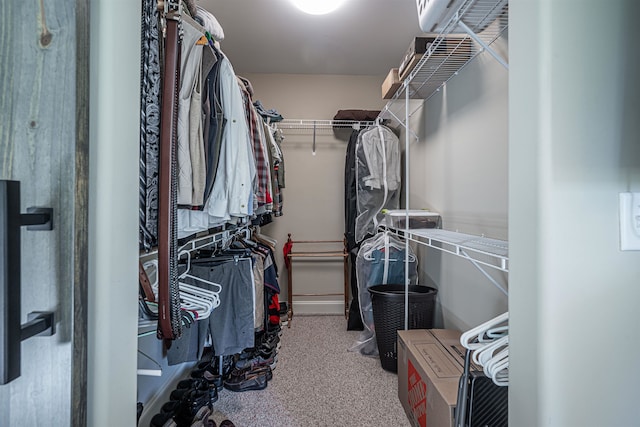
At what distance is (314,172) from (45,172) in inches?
114

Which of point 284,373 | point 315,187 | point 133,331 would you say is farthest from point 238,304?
point 315,187

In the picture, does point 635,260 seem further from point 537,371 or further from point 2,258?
point 2,258

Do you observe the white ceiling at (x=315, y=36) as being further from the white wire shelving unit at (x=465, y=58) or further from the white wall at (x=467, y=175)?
the white wall at (x=467, y=175)

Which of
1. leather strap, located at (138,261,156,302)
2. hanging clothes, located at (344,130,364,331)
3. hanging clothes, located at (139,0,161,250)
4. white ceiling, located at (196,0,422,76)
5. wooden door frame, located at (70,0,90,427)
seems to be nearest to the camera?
wooden door frame, located at (70,0,90,427)

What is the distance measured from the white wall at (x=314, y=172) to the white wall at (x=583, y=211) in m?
2.77

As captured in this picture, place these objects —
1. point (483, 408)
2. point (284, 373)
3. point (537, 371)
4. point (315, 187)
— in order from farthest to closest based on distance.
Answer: point (315, 187) → point (284, 373) → point (483, 408) → point (537, 371)

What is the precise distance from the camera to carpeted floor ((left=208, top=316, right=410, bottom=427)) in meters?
1.64

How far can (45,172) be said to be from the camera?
1.62 ft

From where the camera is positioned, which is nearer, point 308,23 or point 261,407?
point 261,407

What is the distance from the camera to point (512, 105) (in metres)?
0.66

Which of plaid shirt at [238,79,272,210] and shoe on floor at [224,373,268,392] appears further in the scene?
shoe on floor at [224,373,268,392]

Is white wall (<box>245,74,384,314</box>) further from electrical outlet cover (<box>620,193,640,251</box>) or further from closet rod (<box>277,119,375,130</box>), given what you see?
electrical outlet cover (<box>620,193,640,251</box>)

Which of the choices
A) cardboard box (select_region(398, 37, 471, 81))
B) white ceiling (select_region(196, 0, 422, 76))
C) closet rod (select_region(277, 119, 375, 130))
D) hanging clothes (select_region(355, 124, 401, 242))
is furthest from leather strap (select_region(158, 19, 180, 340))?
closet rod (select_region(277, 119, 375, 130))

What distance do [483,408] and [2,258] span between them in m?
1.46
